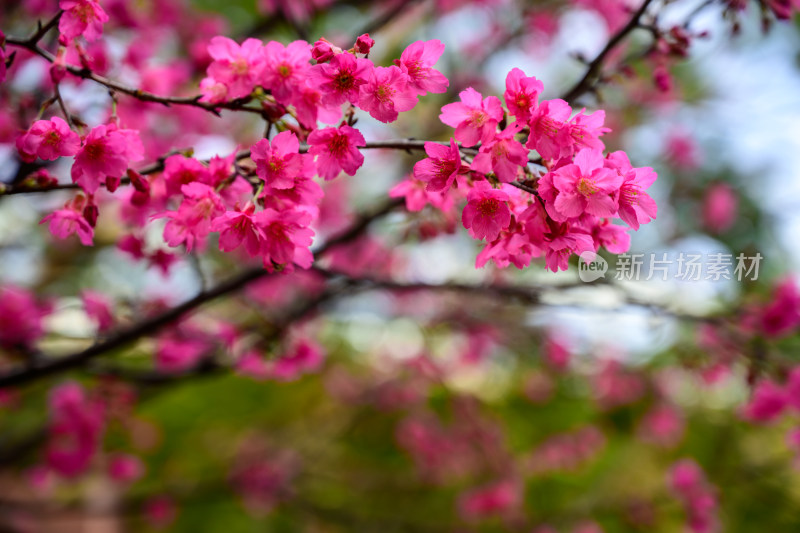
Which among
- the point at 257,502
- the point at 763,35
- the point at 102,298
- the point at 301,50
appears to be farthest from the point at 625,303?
the point at 257,502

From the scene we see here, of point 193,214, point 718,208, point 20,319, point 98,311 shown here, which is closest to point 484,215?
point 193,214

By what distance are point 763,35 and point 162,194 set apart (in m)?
1.81

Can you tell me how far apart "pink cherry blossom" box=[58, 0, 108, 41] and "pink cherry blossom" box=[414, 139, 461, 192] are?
2.54ft

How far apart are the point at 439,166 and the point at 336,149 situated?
216 mm

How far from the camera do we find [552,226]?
953 millimetres

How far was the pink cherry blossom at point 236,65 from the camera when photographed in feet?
3.47

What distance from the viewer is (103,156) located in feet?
3.35

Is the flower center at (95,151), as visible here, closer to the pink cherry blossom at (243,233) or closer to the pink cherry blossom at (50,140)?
the pink cherry blossom at (50,140)

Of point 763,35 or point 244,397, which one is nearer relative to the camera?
point 763,35

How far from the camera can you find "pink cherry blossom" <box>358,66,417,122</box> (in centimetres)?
95

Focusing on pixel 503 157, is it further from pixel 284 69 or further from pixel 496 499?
pixel 496 499

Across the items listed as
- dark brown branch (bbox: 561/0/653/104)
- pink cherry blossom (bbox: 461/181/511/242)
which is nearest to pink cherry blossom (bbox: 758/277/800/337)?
dark brown branch (bbox: 561/0/653/104)

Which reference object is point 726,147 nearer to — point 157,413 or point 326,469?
point 326,469

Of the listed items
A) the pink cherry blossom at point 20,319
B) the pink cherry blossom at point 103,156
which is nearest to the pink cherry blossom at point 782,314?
the pink cherry blossom at point 103,156
